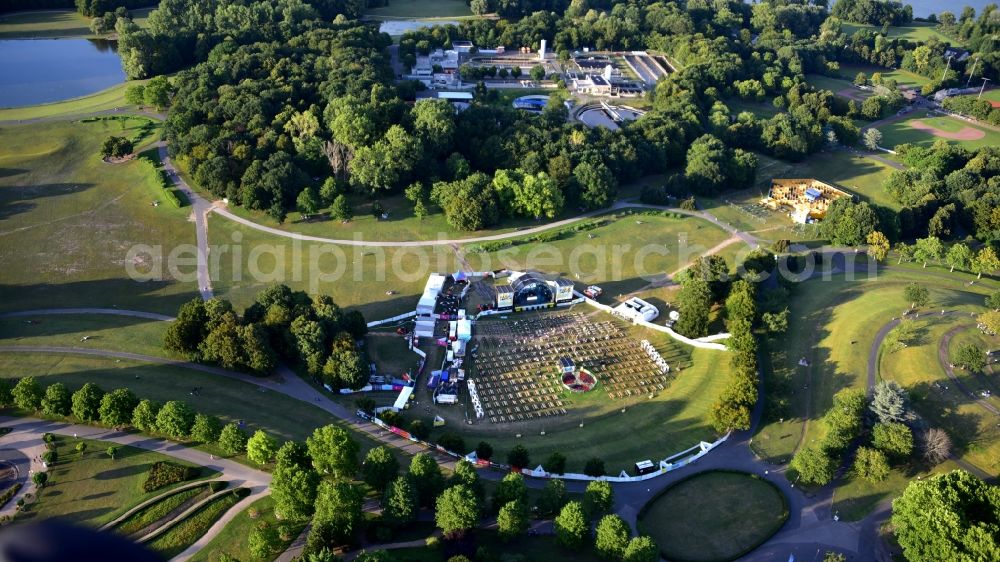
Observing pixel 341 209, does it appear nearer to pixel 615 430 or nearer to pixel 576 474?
pixel 615 430

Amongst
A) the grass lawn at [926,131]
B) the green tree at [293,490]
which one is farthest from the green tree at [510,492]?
the grass lawn at [926,131]

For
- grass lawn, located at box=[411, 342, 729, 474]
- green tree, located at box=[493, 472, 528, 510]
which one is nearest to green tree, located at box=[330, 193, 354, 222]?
grass lawn, located at box=[411, 342, 729, 474]

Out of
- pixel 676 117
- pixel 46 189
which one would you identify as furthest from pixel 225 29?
pixel 676 117

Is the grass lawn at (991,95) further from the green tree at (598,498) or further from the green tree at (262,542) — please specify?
the green tree at (262,542)

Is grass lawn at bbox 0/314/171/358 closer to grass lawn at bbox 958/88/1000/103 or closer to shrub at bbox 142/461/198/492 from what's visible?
shrub at bbox 142/461/198/492

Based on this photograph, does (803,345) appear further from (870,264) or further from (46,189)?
(46,189)

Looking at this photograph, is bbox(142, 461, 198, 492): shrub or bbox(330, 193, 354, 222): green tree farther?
bbox(330, 193, 354, 222): green tree
